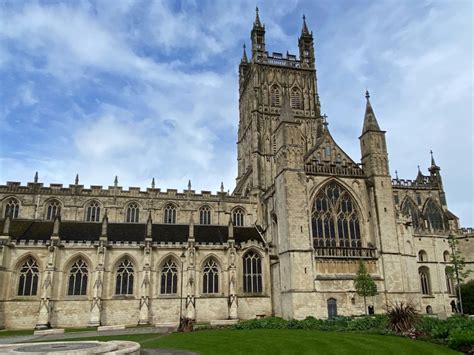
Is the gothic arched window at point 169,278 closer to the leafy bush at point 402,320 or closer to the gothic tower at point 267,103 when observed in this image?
the gothic tower at point 267,103

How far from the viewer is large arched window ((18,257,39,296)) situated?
33.0m

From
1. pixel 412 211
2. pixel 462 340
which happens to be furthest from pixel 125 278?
pixel 412 211

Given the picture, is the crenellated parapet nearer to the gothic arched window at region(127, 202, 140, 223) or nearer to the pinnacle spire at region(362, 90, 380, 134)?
the gothic arched window at region(127, 202, 140, 223)

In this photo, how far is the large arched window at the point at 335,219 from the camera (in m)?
35.5

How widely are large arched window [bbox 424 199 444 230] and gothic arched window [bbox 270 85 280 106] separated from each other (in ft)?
80.9

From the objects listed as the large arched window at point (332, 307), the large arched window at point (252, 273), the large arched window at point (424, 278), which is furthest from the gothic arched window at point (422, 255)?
the large arched window at point (252, 273)

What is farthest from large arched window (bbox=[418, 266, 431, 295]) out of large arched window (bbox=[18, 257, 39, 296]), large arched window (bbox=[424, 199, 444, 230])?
large arched window (bbox=[18, 257, 39, 296])

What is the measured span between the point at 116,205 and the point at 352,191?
26.0 meters

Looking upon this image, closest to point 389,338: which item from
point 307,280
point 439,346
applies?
point 439,346

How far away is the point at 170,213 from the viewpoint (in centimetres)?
4625

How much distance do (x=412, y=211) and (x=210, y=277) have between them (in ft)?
96.9

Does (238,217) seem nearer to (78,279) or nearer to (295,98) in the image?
(78,279)

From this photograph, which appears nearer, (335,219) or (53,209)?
(335,219)

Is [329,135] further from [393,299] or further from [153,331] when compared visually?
[153,331]
